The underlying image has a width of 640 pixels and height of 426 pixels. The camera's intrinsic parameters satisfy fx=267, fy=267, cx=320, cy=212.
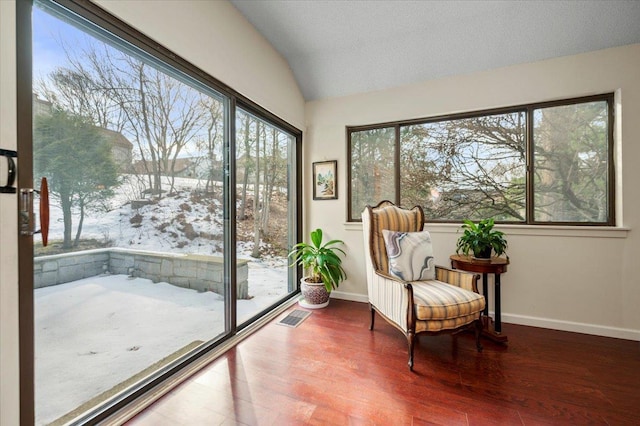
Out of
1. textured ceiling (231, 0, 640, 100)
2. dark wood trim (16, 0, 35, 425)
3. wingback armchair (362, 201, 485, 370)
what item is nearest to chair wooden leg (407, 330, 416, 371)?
wingback armchair (362, 201, 485, 370)

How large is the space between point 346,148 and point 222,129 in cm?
163

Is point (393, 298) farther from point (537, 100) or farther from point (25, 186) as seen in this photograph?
point (537, 100)

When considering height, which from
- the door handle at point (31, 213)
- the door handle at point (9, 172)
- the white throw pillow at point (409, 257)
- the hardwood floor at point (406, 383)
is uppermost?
the door handle at point (9, 172)

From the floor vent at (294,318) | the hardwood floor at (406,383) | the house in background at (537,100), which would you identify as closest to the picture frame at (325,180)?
the house in background at (537,100)

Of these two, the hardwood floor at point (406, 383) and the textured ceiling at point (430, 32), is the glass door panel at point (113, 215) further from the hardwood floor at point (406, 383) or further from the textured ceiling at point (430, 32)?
the textured ceiling at point (430, 32)

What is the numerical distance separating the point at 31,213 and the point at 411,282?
97.3 inches

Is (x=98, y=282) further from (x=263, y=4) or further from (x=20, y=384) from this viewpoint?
(x=263, y=4)

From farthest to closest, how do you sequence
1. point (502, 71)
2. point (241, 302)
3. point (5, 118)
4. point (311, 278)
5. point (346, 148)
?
point (346, 148), point (311, 278), point (502, 71), point (241, 302), point (5, 118)

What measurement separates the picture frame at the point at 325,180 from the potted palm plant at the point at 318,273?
55 centimetres

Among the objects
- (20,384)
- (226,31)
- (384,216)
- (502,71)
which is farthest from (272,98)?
(20,384)

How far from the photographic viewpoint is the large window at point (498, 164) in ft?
8.34

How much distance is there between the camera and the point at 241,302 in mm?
2484

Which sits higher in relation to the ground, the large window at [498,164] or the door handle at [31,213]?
the large window at [498,164]

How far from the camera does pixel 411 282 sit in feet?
7.79
